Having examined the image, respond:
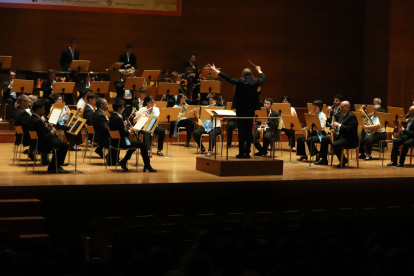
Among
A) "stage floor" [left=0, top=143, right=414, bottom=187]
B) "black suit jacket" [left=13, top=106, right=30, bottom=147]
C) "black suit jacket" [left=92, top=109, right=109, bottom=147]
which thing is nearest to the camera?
"stage floor" [left=0, top=143, right=414, bottom=187]

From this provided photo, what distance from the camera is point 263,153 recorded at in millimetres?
9547

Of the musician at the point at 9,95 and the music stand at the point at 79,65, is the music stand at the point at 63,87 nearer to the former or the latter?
the music stand at the point at 79,65

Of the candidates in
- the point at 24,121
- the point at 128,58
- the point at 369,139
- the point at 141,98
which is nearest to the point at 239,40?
the point at 128,58

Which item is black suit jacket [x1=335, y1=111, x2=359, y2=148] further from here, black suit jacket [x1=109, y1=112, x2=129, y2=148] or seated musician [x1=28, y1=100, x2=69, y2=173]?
seated musician [x1=28, y1=100, x2=69, y2=173]

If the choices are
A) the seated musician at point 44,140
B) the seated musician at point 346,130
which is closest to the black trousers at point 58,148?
the seated musician at point 44,140

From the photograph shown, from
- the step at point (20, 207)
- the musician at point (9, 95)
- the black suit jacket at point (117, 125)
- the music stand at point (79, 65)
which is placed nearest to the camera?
the step at point (20, 207)

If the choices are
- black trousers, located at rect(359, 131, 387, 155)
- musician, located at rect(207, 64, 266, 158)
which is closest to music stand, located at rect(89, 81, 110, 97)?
musician, located at rect(207, 64, 266, 158)

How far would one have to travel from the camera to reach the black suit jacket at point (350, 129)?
827 centimetres

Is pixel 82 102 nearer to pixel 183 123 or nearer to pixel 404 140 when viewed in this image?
pixel 183 123

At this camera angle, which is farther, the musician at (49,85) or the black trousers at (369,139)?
the musician at (49,85)

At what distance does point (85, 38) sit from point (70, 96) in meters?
2.29

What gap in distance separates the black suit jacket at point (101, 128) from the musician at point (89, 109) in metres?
0.92

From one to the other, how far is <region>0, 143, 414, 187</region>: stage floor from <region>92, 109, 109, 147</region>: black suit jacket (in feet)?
1.35

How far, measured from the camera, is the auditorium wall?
12.8 metres
